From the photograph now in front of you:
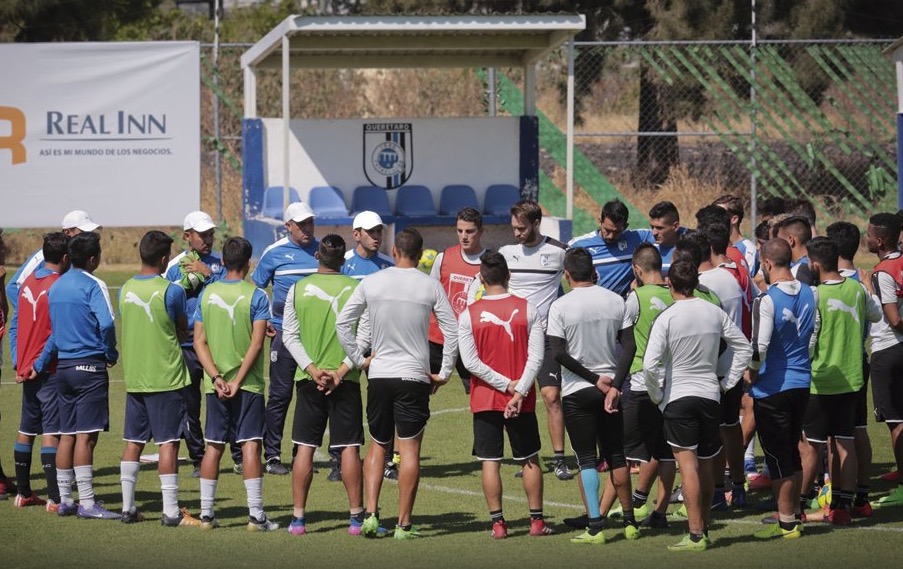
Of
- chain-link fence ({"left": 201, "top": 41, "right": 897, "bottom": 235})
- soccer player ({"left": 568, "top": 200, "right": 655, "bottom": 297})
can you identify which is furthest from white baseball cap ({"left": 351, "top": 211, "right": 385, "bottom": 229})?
chain-link fence ({"left": 201, "top": 41, "right": 897, "bottom": 235})

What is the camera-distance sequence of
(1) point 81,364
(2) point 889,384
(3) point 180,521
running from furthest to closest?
(2) point 889,384 < (1) point 81,364 < (3) point 180,521

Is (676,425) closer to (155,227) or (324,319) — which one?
(324,319)

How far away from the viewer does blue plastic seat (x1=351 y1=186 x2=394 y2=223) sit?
2014 centimetres

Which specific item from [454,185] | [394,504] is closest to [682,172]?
[454,185]

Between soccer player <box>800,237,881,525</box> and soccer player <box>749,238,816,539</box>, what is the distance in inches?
8.9

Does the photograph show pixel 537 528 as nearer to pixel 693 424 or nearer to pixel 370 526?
pixel 370 526

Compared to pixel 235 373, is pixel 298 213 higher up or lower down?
higher up

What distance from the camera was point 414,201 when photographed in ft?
66.7

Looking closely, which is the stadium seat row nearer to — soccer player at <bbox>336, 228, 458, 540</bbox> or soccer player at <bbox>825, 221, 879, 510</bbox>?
soccer player at <bbox>825, 221, 879, 510</bbox>

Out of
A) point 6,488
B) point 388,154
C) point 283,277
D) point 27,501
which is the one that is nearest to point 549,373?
point 283,277

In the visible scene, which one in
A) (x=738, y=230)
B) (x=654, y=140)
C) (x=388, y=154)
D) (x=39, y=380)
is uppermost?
(x=654, y=140)

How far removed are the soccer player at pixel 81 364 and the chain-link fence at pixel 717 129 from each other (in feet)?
41.9

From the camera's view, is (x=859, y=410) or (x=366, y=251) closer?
(x=859, y=410)

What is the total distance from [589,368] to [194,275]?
→ 335 cm
